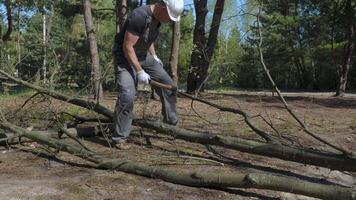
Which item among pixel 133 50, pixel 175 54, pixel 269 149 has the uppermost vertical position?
pixel 175 54

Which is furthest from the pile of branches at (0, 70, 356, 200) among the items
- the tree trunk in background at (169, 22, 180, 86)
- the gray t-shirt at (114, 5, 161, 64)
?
the tree trunk in background at (169, 22, 180, 86)

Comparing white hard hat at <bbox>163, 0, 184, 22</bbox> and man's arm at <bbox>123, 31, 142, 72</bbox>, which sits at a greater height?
white hard hat at <bbox>163, 0, 184, 22</bbox>

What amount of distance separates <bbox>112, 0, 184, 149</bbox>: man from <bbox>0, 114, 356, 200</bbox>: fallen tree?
629mm

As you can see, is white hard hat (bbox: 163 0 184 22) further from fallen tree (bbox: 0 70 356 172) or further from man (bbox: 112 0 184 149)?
fallen tree (bbox: 0 70 356 172)

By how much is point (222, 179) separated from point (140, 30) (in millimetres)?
2001

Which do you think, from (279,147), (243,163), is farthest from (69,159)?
(279,147)

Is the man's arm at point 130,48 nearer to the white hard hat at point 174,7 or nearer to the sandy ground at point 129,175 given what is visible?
the white hard hat at point 174,7

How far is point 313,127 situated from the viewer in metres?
7.80

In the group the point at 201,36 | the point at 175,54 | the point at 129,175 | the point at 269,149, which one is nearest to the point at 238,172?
the point at 269,149

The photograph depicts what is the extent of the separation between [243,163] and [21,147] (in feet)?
8.34

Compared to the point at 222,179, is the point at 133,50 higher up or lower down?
higher up

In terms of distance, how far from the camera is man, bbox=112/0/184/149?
535 centimetres

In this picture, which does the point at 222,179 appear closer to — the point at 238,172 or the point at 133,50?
the point at 238,172

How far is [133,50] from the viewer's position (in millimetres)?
5387
